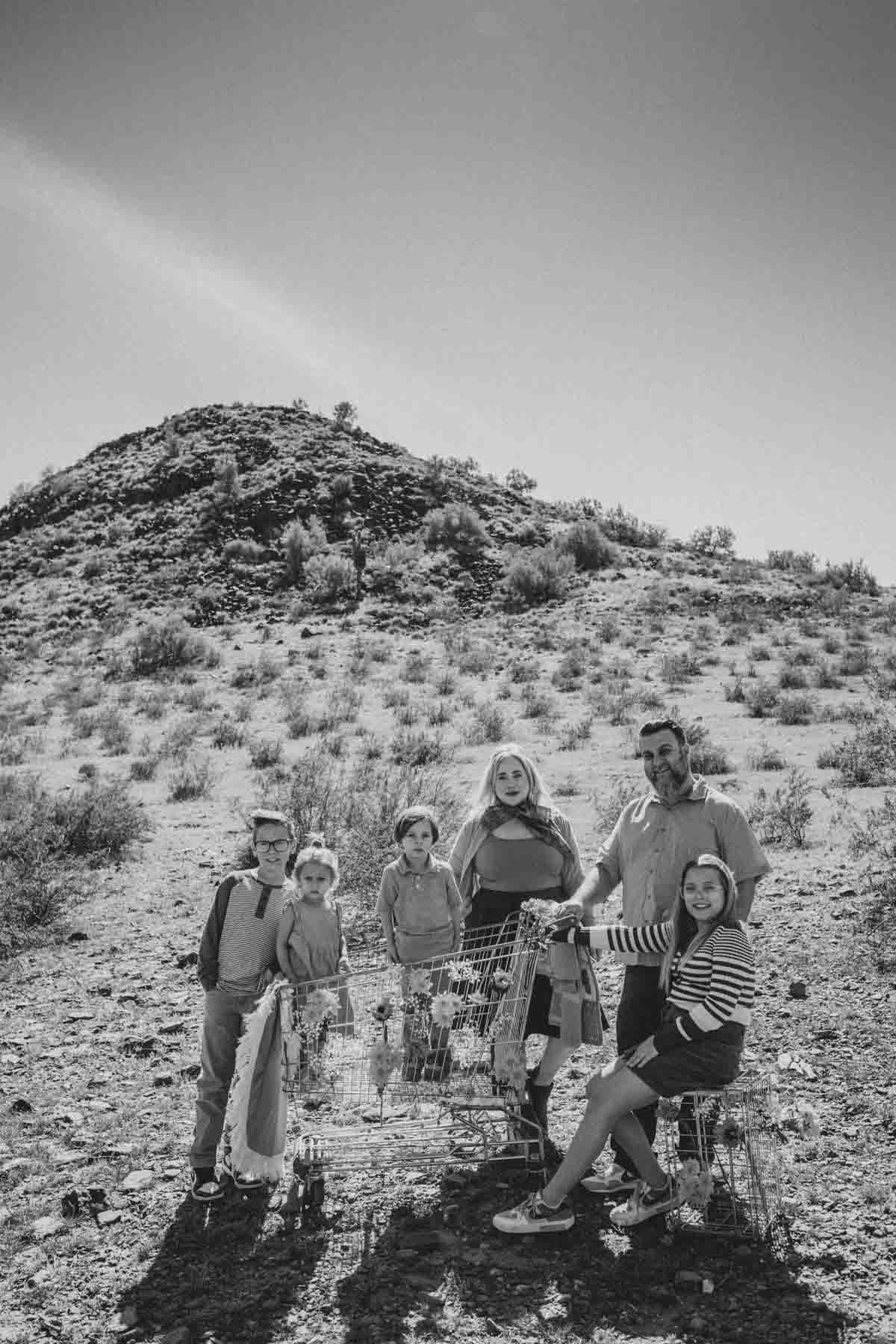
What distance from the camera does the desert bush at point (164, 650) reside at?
82.1 ft

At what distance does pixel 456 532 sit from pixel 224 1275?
33.7 meters

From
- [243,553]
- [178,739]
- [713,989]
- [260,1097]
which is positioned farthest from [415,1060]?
[243,553]

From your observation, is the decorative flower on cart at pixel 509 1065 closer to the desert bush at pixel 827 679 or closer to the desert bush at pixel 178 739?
the desert bush at pixel 178 739

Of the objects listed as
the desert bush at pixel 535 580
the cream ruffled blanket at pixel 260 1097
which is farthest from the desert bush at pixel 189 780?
the desert bush at pixel 535 580

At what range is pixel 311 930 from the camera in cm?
485

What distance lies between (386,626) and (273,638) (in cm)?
330

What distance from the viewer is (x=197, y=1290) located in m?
4.08

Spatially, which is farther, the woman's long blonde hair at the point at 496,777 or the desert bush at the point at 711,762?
the desert bush at the point at 711,762

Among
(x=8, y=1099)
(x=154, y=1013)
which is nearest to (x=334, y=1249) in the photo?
(x=8, y=1099)

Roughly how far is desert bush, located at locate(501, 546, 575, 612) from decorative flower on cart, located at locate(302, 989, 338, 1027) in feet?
85.6

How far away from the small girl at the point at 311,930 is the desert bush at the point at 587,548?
29.7m

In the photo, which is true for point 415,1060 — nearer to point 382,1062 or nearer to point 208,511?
point 382,1062

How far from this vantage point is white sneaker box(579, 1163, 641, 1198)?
179 inches

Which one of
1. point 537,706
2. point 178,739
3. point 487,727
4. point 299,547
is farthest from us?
point 299,547
